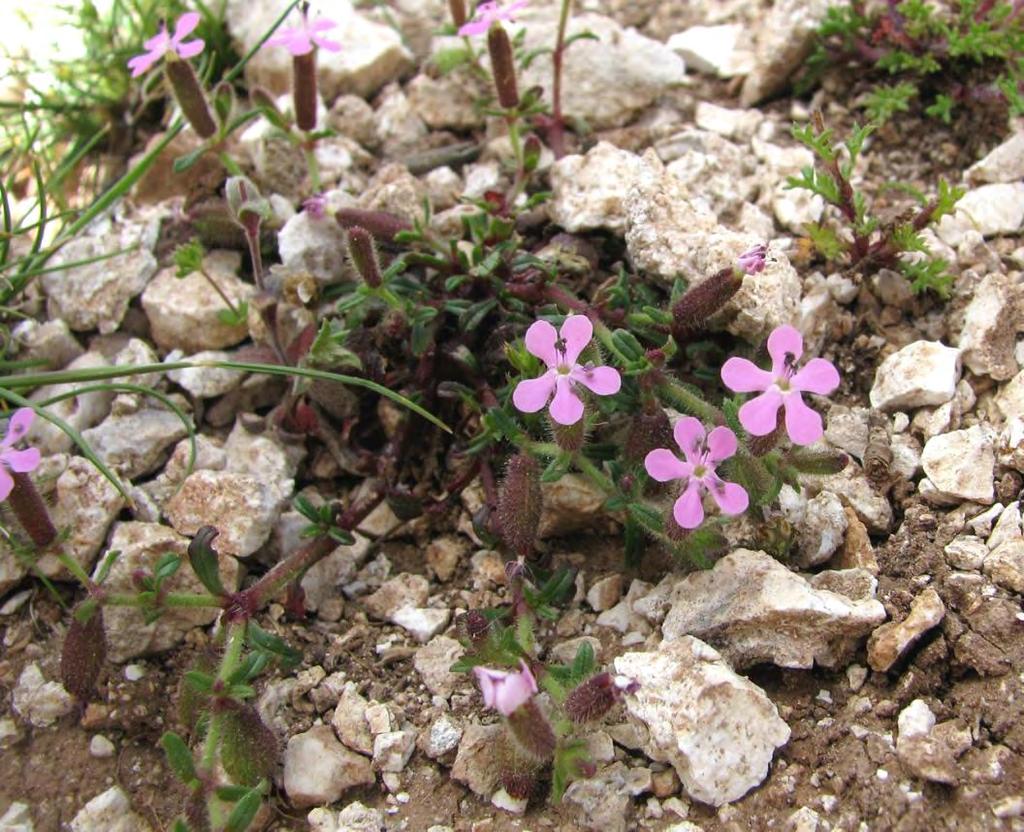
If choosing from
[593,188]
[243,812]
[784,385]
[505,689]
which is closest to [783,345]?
[784,385]

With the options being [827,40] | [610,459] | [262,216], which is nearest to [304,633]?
[610,459]

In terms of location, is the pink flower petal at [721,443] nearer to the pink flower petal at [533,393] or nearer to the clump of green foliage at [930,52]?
the pink flower petal at [533,393]

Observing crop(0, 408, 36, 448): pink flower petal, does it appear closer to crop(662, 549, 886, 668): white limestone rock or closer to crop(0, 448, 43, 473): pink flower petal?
crop(0, 448, 43, 473): pink flower petal

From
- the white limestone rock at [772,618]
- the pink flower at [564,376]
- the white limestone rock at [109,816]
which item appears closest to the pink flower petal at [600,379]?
the pink flower at [564,376]

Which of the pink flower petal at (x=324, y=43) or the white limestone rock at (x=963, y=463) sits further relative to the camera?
the pink flower petal at (x=324, y=43)

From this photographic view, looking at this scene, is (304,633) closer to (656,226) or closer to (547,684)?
(547,684)

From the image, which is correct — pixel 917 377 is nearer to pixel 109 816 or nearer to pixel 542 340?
pixel 542 340
